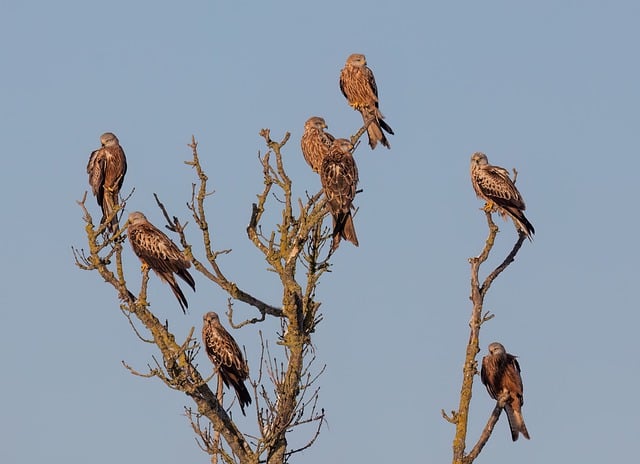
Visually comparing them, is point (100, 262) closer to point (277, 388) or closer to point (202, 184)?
point (202, 184)

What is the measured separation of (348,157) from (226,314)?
3143mm

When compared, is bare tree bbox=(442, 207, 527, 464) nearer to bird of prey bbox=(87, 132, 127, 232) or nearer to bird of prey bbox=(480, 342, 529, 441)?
bird of prey bbox=(480, 342, 529, 441)

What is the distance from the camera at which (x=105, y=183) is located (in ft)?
51.4

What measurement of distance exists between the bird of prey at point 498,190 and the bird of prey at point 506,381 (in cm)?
150

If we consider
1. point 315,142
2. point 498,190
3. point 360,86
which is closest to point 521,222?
point 498,190

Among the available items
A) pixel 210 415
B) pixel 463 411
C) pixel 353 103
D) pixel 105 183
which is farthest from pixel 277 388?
pixel 353 103

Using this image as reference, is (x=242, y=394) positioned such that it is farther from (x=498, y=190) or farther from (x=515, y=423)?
(x=498, y=190)

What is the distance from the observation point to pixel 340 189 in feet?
44.4

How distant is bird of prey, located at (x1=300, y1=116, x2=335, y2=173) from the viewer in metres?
15.9

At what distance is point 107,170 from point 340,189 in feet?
12.1

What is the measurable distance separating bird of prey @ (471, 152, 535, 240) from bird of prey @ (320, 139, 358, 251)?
1.92 m

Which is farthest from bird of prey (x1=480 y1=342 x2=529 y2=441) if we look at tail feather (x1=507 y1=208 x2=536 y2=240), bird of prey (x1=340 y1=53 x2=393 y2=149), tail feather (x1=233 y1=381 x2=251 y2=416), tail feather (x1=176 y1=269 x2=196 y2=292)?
bird of prey (x1=340 y1=53 x2=393 y2=149)

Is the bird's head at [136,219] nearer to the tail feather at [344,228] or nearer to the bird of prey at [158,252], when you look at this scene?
the bird of prey at [158,252]

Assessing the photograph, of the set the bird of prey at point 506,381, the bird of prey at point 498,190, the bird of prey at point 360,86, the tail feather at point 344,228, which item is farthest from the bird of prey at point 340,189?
the bird of prey at point 360,86
